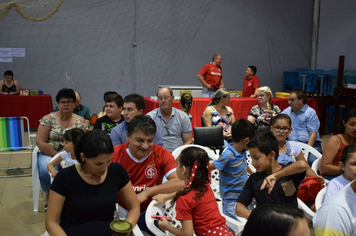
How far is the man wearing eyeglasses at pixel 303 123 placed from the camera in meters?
5.34

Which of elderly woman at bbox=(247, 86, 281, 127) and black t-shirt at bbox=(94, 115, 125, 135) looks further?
elderly woman at bbox=(247, 86, 281, 127)

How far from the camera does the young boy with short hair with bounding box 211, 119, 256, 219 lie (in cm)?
313

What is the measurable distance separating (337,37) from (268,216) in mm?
11568

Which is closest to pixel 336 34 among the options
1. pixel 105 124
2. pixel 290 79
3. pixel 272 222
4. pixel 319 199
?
pixel 290 79

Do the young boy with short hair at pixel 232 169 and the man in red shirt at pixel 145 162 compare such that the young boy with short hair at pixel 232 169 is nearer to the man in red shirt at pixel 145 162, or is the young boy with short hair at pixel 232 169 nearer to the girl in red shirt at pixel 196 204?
the man in red shirt at pixel 145 162

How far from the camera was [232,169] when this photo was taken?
10.4ft

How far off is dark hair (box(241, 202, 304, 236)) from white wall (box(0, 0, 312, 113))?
997cm

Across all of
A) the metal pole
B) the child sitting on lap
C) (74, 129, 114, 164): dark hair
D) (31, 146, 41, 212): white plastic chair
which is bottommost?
(31, 146, 41, 212): white plastic chair

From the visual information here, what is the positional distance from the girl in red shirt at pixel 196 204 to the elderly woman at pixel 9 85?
802 centimetres

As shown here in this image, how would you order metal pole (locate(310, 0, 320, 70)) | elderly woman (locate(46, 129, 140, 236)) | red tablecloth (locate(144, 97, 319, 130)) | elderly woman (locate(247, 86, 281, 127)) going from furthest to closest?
metal pole (locate(310, 0, 320, 70)) < red tablecloth (locate(144, 97, 319, 130)) < elderly woman (locate(247, 86, 281, 127)) < elderly woman (locate(46, 129, 140, 236))

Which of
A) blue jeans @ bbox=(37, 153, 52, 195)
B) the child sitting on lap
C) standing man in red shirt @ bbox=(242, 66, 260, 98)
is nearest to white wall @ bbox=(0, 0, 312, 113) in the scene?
standing man in red shirt @ bbox=(242, 66, 260, 98)

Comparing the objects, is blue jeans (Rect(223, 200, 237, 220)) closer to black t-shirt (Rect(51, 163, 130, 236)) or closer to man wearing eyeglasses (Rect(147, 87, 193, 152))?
black t-shirt (Rect(51, 163, 130, 236))

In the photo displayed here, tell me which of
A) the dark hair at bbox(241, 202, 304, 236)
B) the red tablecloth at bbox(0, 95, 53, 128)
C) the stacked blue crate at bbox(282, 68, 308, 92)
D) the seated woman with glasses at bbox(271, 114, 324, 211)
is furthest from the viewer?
the stacked blue crate at bbox(282, 68, 308, 92)

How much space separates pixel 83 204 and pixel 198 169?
72 centimetres
